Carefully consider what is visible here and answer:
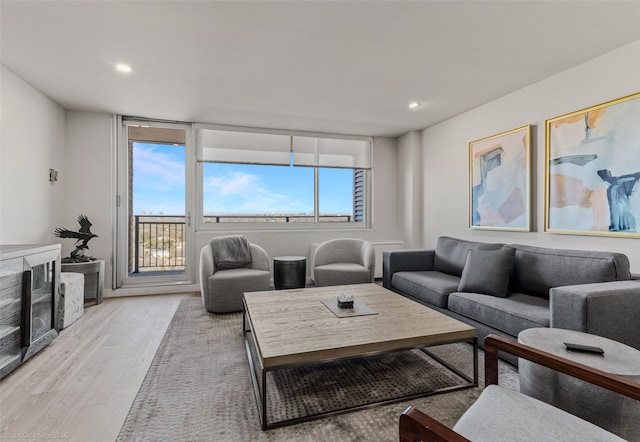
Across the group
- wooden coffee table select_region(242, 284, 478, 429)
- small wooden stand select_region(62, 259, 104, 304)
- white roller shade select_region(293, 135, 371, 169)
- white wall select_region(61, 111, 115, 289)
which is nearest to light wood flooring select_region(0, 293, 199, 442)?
small wooden stand select_region(62, 259, 104, 304)

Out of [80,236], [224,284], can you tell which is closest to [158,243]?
[80,236]

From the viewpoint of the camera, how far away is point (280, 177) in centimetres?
503

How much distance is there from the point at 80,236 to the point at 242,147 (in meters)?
2.41

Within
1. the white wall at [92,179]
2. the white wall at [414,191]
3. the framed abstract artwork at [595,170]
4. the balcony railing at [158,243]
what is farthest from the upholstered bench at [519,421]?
the balcony railing at [158,243]

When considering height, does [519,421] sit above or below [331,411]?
above

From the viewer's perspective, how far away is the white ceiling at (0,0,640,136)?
2.00m

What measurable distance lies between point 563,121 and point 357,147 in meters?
3.09

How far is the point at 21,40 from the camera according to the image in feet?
7.68

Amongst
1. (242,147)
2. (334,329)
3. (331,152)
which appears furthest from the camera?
(331,152)

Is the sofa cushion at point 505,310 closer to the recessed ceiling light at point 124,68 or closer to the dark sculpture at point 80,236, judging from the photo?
the recessed ceiling light at point 124,68

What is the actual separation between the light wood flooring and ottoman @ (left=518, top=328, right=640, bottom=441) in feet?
6.77

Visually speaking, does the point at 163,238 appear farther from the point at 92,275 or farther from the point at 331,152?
the point at 331,152

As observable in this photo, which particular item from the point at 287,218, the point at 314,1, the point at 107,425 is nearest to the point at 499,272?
the point at 314,1

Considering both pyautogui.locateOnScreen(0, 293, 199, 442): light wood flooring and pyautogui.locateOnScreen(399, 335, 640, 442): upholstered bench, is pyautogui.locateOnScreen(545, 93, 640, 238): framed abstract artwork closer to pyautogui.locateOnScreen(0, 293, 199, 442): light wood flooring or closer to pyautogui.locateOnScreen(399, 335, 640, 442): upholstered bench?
pyautogui.locateOnScreen(399, 335, 640, 442): upholstered bench
